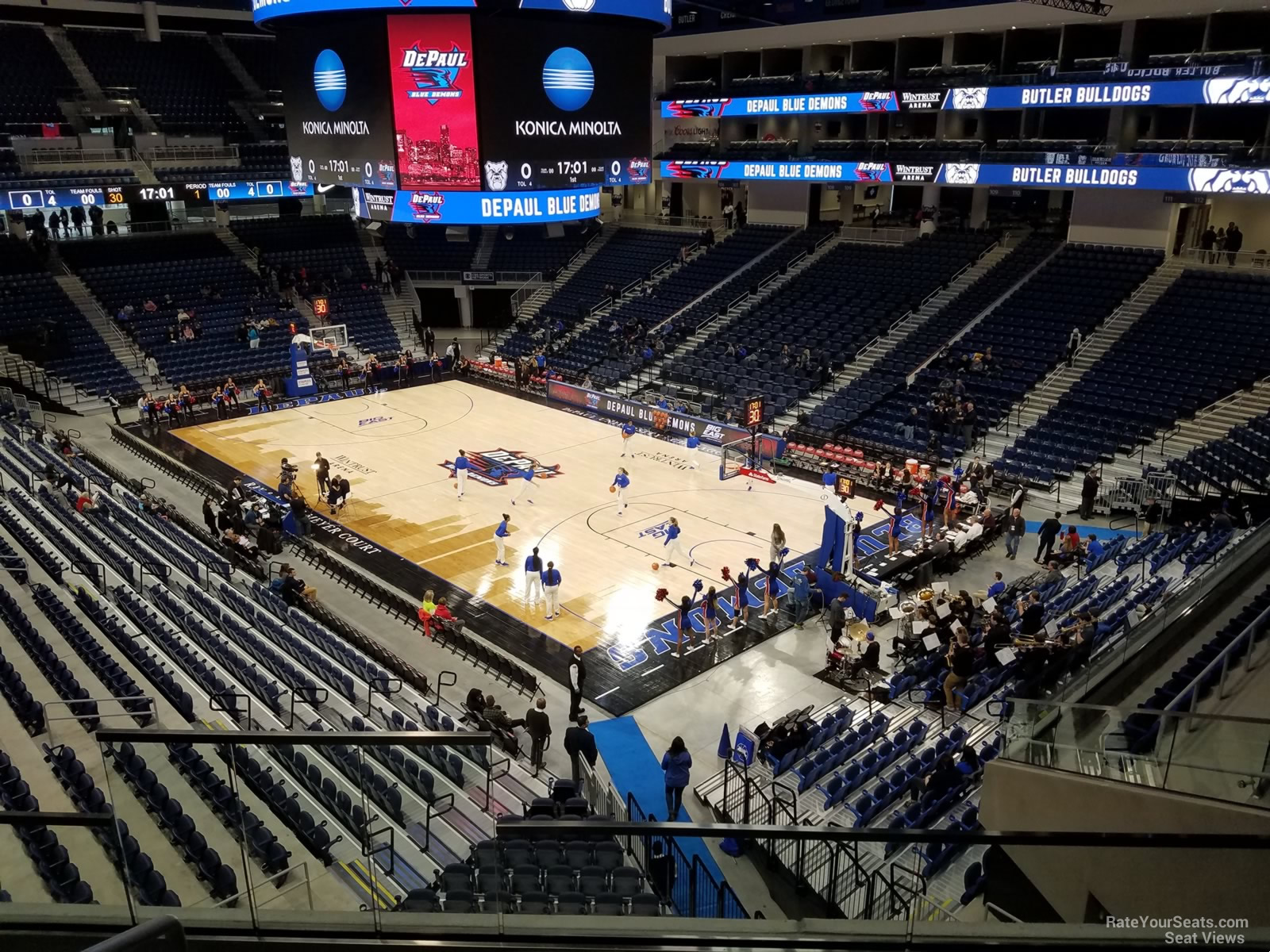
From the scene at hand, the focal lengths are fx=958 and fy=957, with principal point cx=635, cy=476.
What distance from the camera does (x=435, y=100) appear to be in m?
13.1

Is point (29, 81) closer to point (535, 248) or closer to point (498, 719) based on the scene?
point (535, 248)

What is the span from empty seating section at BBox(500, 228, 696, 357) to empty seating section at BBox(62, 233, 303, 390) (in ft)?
31.0

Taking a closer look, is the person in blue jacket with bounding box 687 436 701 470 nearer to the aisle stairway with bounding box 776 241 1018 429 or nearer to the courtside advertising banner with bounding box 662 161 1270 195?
the aisle stairway with bounding box 776 241 1018 429

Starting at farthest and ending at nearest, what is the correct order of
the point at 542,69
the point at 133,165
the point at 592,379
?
1. the point at 133,165
2. the point at 592,379
3. the point at 542,69

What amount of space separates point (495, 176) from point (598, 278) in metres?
30.2

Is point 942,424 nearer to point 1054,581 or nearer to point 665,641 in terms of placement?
point 1054,581

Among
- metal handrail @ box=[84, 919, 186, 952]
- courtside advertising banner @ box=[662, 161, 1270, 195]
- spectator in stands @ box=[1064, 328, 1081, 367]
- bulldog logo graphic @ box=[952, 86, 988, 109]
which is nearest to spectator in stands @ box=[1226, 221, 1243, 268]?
courtside advertising banner @ box=[662, 161, 1270, 195]

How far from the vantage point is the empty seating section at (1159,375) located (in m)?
24.1

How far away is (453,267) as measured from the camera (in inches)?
1809

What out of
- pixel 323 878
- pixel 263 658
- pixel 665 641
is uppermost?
pixel 323 878

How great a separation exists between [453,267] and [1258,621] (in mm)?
40339

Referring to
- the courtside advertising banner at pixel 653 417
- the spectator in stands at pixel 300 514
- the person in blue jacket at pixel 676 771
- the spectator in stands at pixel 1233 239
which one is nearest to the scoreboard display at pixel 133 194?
the courtside advertising banner at pixel 653 417

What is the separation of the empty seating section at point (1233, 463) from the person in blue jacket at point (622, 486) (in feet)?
40.0

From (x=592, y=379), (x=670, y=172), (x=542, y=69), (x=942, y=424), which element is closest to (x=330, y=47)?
(x=542, y=69)
